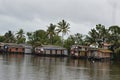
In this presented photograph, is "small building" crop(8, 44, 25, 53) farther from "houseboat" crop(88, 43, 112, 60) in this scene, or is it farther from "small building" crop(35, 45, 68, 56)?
"houseboat" crop(88, 43, 112, 60)

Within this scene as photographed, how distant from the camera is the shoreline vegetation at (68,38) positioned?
9688cm

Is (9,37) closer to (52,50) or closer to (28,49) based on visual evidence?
(28,49)

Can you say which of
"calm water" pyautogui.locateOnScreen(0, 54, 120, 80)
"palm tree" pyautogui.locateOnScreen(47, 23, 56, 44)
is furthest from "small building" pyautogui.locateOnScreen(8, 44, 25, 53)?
"calm water" pyautogui.locateOnScreen(0, 54, 120, 80)

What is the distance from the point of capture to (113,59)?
9531 cm

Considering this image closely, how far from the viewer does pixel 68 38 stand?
123688mm

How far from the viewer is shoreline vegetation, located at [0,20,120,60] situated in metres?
96.9

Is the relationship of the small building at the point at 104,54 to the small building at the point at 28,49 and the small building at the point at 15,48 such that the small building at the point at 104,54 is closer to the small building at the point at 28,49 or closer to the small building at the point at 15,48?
the small building at the point at 28,49

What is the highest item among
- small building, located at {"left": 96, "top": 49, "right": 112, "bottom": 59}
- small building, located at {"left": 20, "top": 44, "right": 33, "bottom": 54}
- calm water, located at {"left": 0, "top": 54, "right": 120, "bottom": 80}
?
small building, located at {"left": 20, "top": 44, "right": 33, "bottom": 54}

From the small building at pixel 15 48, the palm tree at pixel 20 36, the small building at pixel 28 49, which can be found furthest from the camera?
the palm tree at pixel 20 36

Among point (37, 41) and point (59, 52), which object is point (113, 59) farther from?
point (37, 41)

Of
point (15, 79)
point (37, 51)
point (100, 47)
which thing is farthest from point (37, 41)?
point (15, 79)

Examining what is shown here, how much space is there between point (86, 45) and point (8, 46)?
101 feet

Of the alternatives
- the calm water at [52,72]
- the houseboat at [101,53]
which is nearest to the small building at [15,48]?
the houseboat at [101,53]

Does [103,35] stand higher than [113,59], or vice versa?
[103,35]
